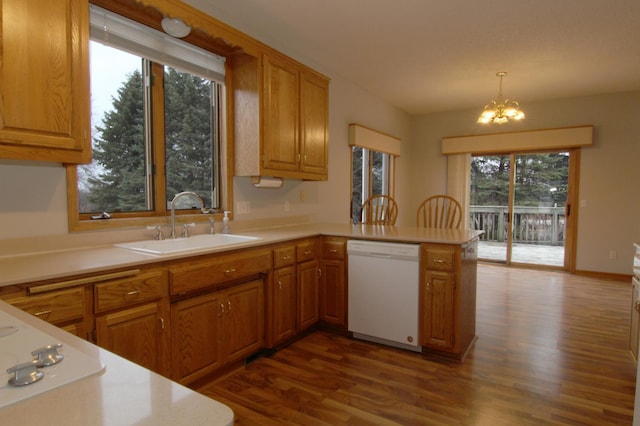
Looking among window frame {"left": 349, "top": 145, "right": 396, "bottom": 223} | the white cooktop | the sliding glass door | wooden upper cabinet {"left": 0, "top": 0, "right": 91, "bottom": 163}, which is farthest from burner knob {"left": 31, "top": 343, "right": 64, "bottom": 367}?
the sliding glass door

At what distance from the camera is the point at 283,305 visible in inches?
107

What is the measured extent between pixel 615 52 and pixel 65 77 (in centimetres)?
465

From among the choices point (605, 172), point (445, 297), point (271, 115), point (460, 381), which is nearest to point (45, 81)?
point (271, 115)

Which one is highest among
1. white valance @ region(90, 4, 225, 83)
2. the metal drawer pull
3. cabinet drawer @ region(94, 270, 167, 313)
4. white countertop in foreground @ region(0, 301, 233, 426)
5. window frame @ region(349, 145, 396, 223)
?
white valance @ region(90, 4, 225, 83)

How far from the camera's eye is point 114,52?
2314 mm

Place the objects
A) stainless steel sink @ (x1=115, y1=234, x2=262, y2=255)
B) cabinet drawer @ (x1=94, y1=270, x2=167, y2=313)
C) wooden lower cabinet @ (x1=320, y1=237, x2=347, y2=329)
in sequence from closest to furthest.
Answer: cabinet drawer @ (x1=94, y1=270, x2=167, y2=313)
stainless steel sink @ (x1=115, y1=234, x2=262, y2=255)
wooden lower cabinet @ (x1=320, y1=237, x2=347, y2=329)

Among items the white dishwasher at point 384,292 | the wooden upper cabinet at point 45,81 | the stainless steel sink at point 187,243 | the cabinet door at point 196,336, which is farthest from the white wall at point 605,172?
the wooden upper cabinet at point 45,81

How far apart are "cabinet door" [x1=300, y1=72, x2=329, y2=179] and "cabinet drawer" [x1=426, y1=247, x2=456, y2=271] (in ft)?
4.42

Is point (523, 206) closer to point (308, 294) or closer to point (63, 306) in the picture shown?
point (308, 294)

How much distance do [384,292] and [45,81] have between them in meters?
2.37

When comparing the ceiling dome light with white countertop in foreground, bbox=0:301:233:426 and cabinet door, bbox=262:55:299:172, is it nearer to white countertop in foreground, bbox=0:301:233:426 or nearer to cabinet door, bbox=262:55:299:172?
cabinet door, bbox=262:55:299:172

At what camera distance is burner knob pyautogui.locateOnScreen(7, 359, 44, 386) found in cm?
60

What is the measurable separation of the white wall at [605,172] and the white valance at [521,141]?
0.17m

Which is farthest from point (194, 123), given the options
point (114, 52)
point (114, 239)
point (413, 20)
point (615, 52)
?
point (615, 52)
